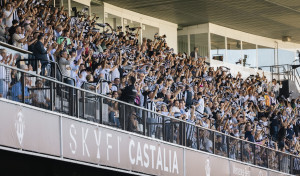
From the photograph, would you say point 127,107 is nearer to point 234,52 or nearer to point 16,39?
point 16,39

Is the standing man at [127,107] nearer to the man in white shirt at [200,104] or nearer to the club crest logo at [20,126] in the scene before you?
the club crest logo at [20,126]

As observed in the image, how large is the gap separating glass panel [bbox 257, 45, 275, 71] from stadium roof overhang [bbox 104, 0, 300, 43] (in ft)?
7.58

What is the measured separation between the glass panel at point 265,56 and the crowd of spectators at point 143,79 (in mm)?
6920

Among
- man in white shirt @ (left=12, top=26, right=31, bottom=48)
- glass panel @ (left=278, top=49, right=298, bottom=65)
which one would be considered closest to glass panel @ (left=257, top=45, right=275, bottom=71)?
glass panel @ (left=278, top=49, right=298, bottom=65)

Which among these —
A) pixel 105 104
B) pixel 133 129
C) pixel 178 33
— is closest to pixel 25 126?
pixel 105 104

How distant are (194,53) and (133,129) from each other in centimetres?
1642

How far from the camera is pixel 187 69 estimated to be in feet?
86.3

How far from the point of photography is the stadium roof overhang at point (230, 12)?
31.4m

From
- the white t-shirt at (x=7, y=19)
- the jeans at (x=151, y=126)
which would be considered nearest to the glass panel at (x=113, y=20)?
the jeans at (x=151, y=126)

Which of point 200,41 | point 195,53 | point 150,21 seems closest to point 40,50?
point 195,53

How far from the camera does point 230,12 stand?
33.6m

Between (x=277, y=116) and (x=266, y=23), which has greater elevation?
(x=266, y=23)

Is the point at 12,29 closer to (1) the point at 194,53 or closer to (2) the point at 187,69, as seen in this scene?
(2) the point at 187,69

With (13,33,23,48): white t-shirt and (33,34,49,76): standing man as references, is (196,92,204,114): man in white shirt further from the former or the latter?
(13,33,23,48): white t-shirt
